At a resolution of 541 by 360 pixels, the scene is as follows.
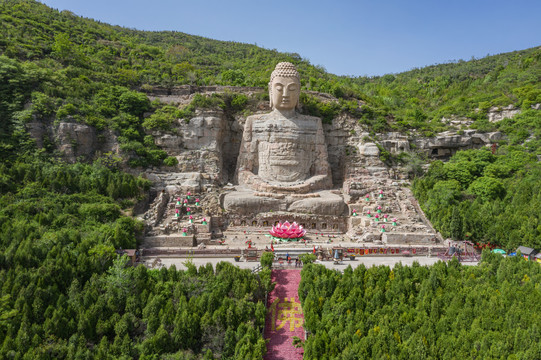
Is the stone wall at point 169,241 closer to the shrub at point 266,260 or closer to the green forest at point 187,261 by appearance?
the green forest at point 187,261

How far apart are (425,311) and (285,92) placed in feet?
55.1

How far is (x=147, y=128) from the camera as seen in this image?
81.3 ft

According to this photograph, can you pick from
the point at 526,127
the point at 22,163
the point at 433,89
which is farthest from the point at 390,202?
the point at 433,89

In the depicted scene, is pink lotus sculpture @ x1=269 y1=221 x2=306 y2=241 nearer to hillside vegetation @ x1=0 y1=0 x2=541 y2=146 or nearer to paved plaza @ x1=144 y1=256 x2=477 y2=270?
paved plaza @ x1=144 y1=256 x2=477 y2=270

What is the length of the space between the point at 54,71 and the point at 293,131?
17259mm

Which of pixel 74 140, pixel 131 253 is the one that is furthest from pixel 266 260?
pixel 74 140

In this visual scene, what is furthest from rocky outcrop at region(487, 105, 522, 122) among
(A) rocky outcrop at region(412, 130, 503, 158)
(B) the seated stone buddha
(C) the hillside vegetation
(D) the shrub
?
(D) the shrub

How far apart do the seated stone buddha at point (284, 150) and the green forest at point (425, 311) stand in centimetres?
979

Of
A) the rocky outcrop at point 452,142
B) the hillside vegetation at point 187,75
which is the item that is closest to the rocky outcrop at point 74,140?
the hillside vegetation at point 187,75

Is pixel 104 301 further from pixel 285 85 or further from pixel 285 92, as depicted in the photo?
pixel 285 85

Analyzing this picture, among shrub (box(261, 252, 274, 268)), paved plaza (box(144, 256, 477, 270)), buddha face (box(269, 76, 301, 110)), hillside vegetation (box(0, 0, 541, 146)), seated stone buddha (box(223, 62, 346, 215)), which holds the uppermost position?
hillside vegetation (box(0, 0, 541, 146))

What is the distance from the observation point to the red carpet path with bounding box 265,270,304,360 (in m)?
11.0

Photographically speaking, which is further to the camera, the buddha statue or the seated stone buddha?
the buddha statue

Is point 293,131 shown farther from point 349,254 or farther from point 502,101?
point 502,101
